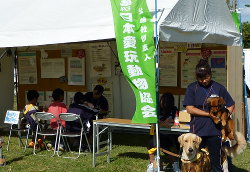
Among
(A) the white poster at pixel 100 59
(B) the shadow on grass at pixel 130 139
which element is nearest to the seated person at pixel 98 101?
(B) the shadow on grass at pixel 130 139

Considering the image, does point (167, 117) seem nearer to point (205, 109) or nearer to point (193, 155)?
point (205, 109)

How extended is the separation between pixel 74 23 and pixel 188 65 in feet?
9.55

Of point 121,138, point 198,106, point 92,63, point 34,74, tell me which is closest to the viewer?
point 198,106

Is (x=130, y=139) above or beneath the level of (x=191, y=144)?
beneath

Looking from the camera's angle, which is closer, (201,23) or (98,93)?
(201,23)

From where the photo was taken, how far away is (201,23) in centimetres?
604

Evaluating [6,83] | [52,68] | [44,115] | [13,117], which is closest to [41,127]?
[13,117]

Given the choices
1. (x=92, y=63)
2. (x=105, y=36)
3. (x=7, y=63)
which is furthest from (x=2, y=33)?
(x=7, y=63)

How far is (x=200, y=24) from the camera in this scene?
237 inches

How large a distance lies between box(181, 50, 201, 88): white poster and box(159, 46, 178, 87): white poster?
14 centimetres

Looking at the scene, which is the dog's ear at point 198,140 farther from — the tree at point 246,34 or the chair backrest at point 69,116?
the tree at point 246,34

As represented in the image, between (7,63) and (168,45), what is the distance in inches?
165

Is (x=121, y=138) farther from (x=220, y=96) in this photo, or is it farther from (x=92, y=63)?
(x=220, y=96)

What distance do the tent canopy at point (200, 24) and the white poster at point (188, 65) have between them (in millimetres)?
1658
